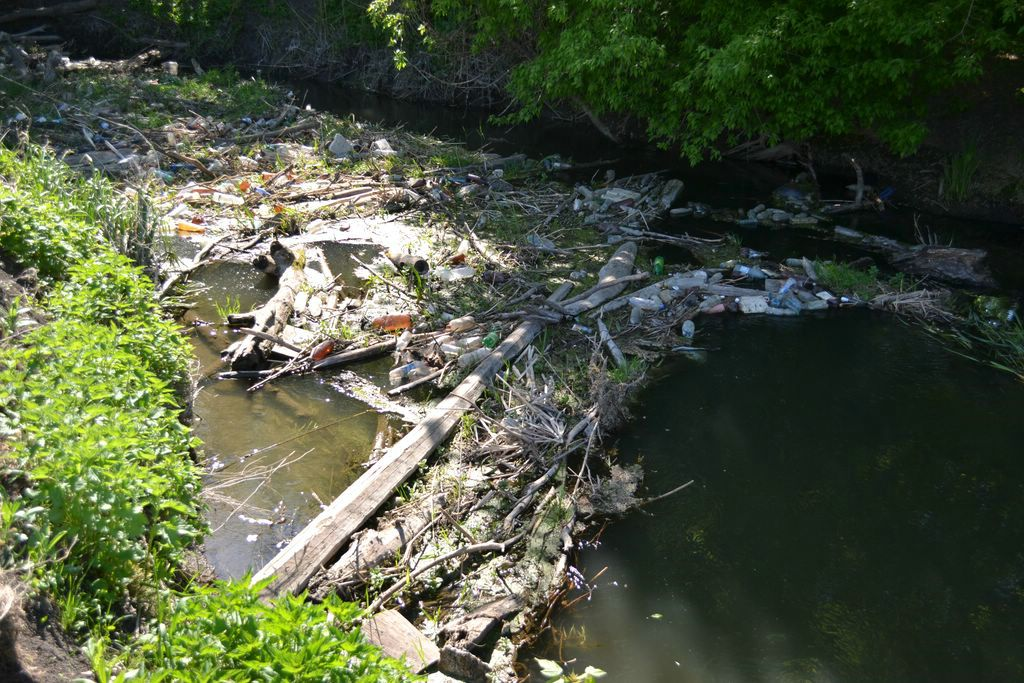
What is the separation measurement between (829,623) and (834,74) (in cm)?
846

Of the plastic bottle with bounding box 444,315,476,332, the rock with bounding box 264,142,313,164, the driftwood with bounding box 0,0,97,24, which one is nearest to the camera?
the plastic bottle with bounding box 444,315,476,332

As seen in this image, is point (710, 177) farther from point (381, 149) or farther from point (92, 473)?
point (92, 473)

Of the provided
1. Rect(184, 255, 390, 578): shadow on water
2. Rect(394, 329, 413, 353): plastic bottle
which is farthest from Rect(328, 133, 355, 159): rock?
Rect(394, 329, 413, 353): plastic bottle

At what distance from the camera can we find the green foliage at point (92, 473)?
3676mm

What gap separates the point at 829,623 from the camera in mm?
5035

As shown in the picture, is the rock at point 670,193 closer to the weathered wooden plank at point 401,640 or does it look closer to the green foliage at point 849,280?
the green foliage at point 849,280

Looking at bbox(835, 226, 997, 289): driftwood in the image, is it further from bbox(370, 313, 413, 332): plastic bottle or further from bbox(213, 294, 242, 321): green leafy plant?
bbox(213, 294, 242, 321): green leafy plant

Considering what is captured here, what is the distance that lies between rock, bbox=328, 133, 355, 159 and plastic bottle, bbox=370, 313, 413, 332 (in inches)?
218

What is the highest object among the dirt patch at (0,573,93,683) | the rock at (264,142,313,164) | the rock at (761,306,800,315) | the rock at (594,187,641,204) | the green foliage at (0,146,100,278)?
the green foliage at (0,146,100,278)

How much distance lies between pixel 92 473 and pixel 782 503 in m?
4.65

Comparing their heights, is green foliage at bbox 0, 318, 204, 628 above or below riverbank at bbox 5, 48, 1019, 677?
above

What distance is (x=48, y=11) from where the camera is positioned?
1944cm

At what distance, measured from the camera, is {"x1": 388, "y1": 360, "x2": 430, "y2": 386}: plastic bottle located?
714cm

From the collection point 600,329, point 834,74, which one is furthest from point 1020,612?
point 834,74
